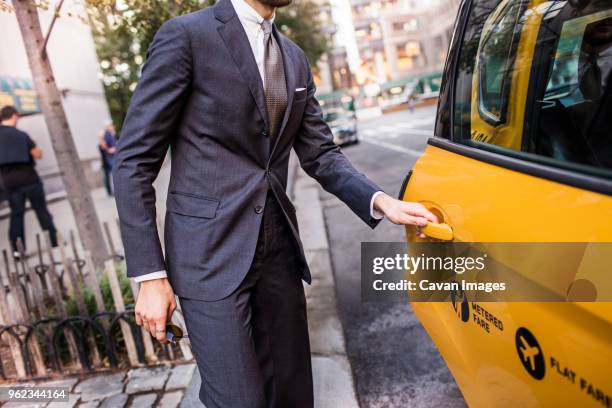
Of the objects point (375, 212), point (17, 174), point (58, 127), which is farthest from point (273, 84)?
point (17, 174)

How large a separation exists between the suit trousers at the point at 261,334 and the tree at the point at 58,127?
8.33ft

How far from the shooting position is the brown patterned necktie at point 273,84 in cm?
169

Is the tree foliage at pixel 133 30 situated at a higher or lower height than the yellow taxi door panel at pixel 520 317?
higher

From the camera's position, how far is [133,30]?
15.9ft

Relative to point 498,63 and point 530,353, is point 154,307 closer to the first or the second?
point 530,353

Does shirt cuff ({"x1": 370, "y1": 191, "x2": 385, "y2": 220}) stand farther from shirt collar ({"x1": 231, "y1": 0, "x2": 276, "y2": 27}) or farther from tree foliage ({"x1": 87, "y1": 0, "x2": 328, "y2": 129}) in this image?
tree foliage ({"x1": 87, "y1": 0, "x2": 328, "y2": 129})

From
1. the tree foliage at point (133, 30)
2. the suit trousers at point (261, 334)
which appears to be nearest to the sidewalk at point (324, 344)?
the suit trousers at point (261, 334)

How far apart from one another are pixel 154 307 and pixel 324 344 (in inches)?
79.9

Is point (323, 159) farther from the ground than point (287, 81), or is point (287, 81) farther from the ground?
point (287, 81)

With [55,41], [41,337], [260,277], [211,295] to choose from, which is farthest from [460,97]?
[55,41]

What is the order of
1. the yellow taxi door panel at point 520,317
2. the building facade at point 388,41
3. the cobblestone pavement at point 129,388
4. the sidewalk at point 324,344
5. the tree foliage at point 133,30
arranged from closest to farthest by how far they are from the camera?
the yellow taxi door panel at point 520,317 < the sidewalk at point 324,344 < the cobblestone pavement at point 129,388 < the tree foliage at point 133,30 < the building facade at point 388,41

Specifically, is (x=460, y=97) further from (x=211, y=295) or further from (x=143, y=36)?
(x=143, y=36)

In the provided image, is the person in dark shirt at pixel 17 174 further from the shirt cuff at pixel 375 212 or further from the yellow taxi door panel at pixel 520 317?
the yellow taxi door panel at pixel 520 317

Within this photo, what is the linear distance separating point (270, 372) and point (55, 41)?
15.3 m
